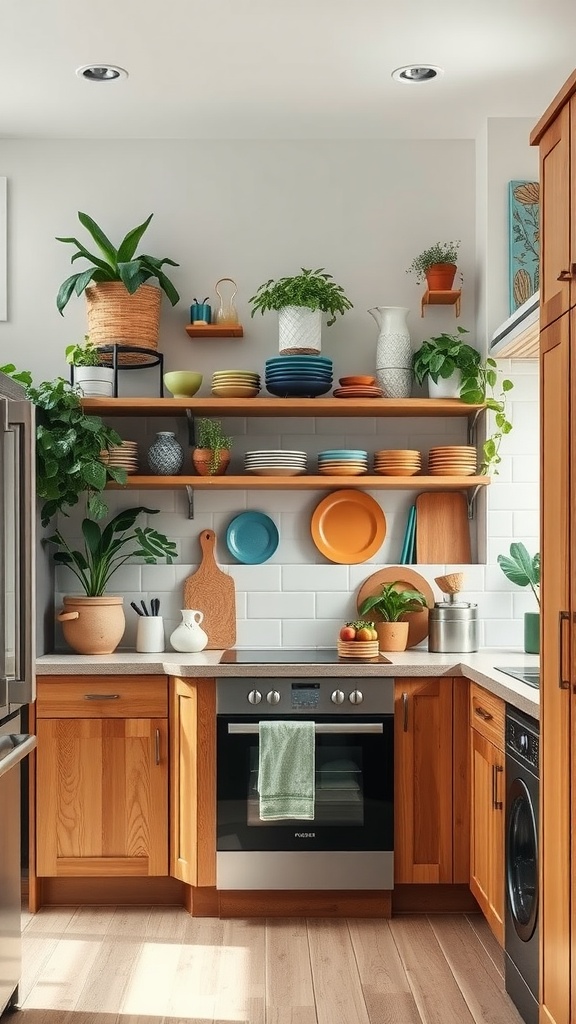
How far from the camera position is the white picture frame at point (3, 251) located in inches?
177

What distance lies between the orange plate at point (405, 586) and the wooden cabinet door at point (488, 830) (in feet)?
2.41

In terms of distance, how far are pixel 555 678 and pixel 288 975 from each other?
4.70ft

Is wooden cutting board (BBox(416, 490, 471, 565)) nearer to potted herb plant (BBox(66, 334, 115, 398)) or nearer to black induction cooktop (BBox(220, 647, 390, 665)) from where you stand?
black induction cooktop (BBox(220, 647, 390, 665))

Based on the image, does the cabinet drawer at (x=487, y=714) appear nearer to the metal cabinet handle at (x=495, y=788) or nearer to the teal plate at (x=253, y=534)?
the metal cabinet handle at (x=495, y=788)

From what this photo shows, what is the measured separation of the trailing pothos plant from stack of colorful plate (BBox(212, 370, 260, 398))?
47cm

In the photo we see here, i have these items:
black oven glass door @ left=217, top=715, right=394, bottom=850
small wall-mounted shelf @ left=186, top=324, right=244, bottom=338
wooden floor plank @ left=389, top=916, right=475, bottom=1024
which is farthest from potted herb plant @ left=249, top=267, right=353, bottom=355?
wooden floor plank @ left=389, top=916, right=475, bottom=1024

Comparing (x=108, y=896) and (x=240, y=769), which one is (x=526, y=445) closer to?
(x=240, y=769)

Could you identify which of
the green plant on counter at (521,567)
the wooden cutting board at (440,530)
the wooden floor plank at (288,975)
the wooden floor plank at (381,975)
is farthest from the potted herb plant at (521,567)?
the wooden floor plank at (288,975)

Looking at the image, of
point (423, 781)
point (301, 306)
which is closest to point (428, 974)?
point (423, 781)

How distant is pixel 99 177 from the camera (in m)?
4.53

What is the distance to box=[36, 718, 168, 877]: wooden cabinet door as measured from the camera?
3.85 metres

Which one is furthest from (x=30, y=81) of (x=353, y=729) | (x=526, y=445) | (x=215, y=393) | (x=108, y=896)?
(x=108, y=896)

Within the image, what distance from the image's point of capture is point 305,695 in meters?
3.79

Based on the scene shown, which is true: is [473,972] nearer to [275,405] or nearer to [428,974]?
[428,974]
